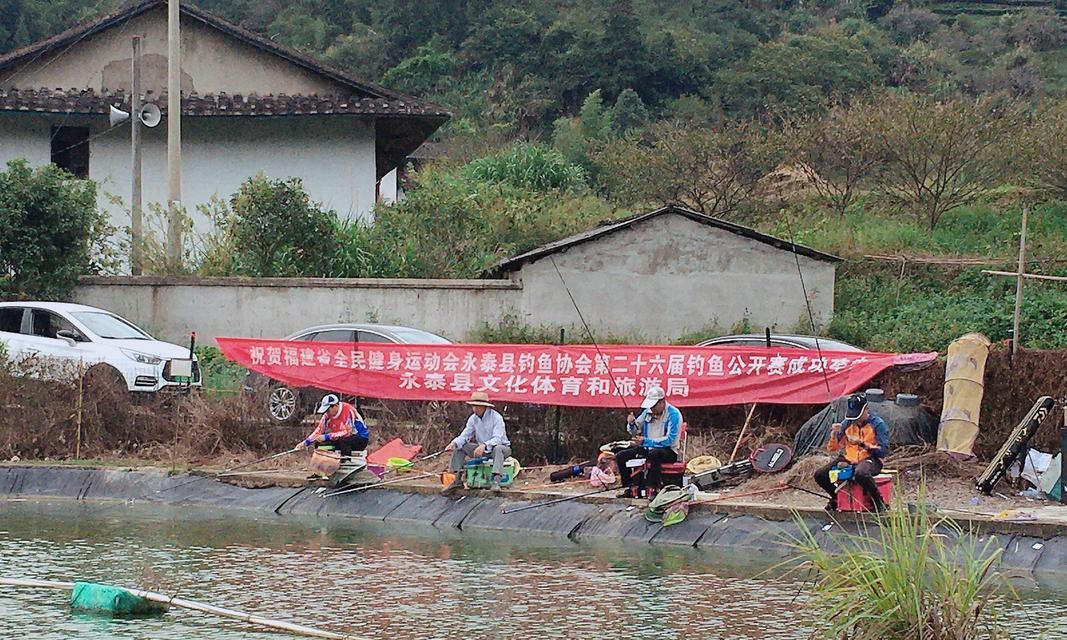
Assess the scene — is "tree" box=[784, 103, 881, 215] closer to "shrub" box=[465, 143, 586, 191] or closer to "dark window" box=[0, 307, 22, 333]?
"shrub" box=[465, 143, 586, 191]

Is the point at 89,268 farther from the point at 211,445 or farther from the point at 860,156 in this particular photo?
the point at 860,156

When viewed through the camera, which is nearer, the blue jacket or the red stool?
→ the red stool

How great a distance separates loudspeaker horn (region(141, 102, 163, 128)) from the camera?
102 ft

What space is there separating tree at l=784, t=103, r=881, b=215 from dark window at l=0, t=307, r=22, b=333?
1997 centimetres

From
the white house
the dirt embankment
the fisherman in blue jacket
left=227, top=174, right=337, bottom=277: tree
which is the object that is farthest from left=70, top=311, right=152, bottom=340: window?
the fisherman in blue jacket

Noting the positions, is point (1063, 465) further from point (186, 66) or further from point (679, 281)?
point (186, 66)

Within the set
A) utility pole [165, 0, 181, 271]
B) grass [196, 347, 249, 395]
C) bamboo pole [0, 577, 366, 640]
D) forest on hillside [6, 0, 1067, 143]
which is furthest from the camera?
forest on hillside [6, 0, 1067, 143]

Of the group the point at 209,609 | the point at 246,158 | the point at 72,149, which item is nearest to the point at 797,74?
the point at 246,158

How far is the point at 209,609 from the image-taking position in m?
12.3

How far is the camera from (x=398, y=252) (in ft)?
99.8

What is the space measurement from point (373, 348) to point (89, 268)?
10.3m

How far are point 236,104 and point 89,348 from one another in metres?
11.0

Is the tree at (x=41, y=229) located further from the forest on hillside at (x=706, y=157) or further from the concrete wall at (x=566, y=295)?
the concrete wall at (x=566, y=295)

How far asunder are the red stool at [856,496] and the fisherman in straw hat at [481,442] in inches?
173
